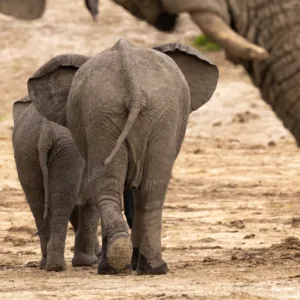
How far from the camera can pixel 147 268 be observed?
650cm

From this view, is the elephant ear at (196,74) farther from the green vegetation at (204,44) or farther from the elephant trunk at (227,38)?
the green vegetation at (204,44)

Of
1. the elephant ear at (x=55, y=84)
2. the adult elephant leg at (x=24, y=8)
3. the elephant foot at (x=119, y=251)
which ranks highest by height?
the adult elephant leg at (x=24, y=8)

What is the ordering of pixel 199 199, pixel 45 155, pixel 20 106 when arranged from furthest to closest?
pixel 199 199
pixel 20 106
pixel 45 155

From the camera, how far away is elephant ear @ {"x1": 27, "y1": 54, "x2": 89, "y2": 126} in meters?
6.79

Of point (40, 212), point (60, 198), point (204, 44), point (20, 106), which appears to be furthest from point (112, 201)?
point (204, 44)

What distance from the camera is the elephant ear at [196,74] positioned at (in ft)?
22.8

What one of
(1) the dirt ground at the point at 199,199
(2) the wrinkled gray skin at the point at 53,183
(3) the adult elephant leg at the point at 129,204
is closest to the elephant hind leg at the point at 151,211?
(1) the dirt ground at the point at 199,199

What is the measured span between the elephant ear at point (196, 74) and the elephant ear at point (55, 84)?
1.56 feet

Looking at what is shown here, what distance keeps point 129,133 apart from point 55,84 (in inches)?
28.3

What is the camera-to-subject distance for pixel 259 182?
12.2 meters

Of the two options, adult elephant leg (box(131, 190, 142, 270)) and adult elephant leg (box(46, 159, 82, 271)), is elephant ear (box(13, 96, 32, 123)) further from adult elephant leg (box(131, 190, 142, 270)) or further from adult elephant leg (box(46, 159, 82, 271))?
adult elephant leg (box(131, 190, 142, 270))

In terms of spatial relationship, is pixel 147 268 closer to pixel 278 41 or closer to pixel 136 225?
pixel 136 225

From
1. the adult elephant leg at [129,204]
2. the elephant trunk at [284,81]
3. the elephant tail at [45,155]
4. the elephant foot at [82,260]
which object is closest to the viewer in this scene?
the elephant tail at [45,155]

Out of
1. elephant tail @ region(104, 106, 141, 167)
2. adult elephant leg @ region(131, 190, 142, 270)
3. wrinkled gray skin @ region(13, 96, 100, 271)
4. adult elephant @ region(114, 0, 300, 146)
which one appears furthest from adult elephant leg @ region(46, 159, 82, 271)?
adult elephant @ region(114, 0, 300, 146)
